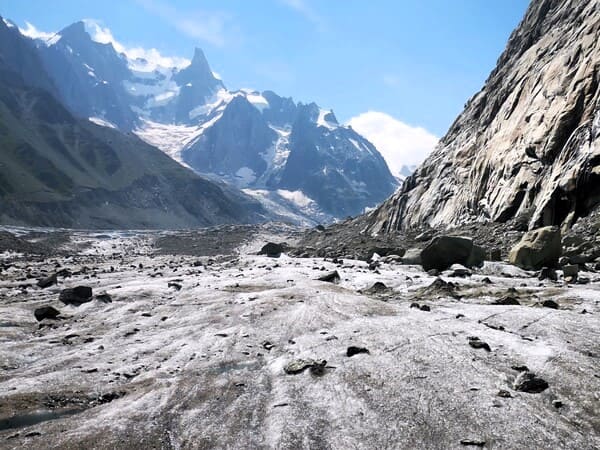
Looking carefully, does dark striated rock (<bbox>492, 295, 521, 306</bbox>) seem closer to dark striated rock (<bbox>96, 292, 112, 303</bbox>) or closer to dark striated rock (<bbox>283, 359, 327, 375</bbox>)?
dark striated rock (<bbox>283, 359, 327, 375</bbox>)

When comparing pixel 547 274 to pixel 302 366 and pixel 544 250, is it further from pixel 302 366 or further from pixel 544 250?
pixel 302 366

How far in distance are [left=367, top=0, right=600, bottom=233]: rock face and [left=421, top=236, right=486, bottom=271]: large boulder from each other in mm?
7708

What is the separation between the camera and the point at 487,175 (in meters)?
39.7

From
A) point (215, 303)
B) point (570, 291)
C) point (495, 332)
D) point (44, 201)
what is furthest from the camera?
point (44, 201)

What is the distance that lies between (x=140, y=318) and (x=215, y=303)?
264 centimetres

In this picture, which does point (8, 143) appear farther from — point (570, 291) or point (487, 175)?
point (570, 291)

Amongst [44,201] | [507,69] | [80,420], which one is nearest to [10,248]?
[80,420]

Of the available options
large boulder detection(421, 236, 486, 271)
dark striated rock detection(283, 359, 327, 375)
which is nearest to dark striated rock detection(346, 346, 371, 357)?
dark striated rock detection(283, 359, 327, 375)

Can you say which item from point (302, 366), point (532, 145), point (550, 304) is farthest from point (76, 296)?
point (532, 145)

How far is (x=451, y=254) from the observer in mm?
22078

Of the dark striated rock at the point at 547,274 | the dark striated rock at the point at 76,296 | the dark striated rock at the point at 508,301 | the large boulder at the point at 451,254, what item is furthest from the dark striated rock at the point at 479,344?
the dark striated rock at the point at 76,296

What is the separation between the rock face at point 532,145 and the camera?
27.2m

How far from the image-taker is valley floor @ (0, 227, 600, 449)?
7.14 metres

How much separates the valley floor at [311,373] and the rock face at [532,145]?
13.5 meters
